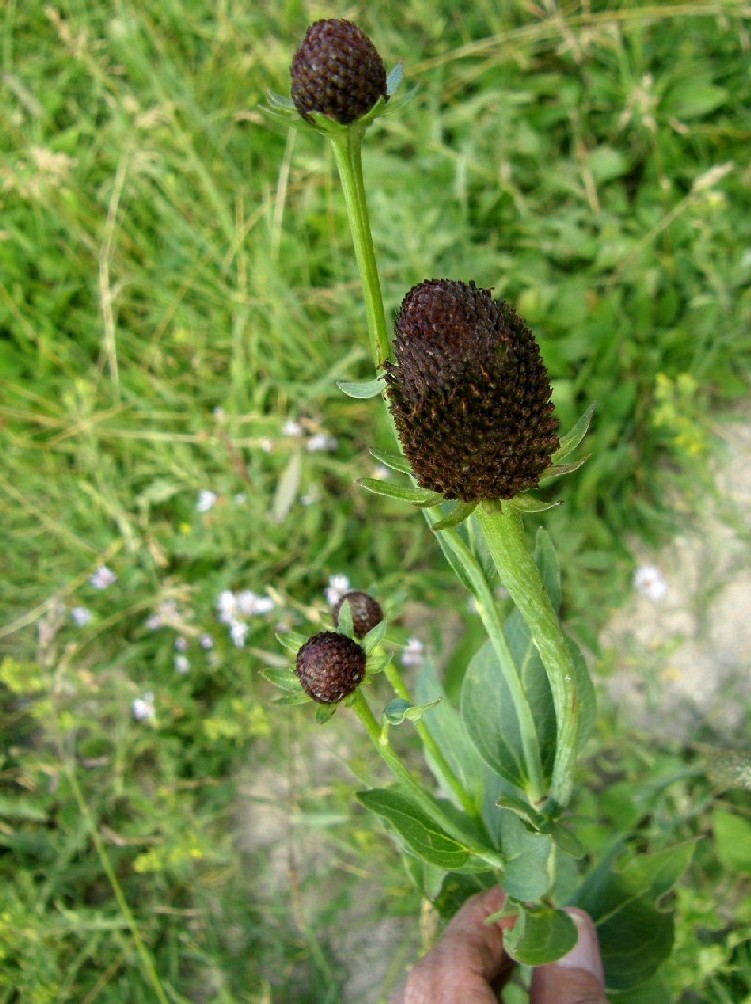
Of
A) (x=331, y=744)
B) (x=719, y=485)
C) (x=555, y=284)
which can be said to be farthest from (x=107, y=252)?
(x=719, y=485)

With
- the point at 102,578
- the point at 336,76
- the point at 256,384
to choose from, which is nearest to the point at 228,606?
the point at 102,578

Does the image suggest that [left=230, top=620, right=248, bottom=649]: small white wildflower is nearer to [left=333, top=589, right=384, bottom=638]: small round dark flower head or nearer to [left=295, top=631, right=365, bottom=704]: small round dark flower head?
[left=333, top=589, right=384, bottom=638]: small round dark flower head

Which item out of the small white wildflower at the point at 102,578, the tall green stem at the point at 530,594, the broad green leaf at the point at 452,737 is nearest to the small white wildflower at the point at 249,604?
the small white wildflower at the point at 102,578

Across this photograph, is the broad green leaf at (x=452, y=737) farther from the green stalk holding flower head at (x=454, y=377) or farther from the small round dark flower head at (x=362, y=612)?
the green stalk holding flower head at (x=454, y=377)

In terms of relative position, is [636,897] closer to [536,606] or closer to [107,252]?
[536,606]

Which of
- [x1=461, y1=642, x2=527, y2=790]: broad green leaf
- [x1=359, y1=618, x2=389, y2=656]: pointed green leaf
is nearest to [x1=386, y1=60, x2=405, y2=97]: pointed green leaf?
[x1=359, y1=618, x2=389, y2=656]: pointed green leaf

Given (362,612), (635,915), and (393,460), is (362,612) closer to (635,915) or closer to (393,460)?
(393,460)

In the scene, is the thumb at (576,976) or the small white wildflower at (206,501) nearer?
the thumb at (576,976)
